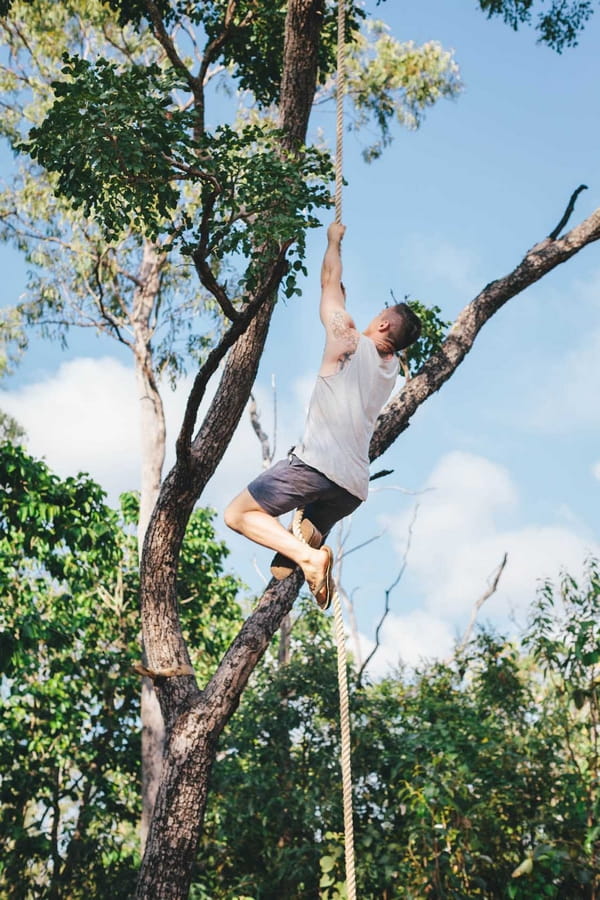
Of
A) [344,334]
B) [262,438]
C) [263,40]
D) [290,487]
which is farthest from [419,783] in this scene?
[262,438]

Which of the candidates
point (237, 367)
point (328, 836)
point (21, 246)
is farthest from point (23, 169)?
point (328, 836)

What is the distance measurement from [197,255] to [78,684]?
223 inches

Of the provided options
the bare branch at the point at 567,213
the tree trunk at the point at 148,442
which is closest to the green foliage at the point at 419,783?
the tree trunk at the point at 148,442

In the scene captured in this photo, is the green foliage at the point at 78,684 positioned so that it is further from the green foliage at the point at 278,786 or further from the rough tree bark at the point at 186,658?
the rough tree bark at the point at 186,658

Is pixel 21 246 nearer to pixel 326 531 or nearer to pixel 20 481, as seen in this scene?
pixel 20 481

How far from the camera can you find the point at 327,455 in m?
2.87

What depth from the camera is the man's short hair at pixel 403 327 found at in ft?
9.81

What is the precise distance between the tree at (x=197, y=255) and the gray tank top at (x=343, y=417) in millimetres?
1133

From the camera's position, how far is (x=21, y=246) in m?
10.7

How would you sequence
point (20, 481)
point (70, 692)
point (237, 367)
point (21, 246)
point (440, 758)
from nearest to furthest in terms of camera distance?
point (237, 367) → point (440, 758) → point (20, 481) → point (70, 692) → point (21, 246)

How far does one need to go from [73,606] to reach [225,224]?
569 cm

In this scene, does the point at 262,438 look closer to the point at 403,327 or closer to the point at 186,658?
the point at 186,658

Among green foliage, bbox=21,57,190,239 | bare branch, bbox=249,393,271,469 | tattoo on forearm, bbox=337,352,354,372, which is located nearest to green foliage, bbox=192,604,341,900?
green foliage, bbox=21,57,190,239

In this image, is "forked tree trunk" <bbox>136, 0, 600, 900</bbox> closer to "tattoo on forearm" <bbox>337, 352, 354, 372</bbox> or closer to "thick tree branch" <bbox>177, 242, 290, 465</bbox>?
"thick tree branch" <bbox>177, 242, 290, 465</bbox>
